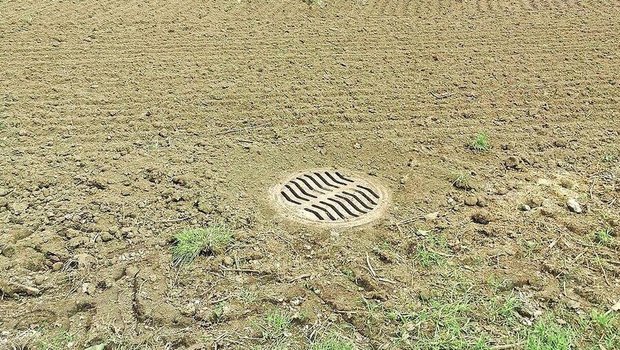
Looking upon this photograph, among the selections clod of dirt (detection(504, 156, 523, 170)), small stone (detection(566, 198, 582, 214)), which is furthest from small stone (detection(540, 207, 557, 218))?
clod of dirt (detection(504, 156, 523, 170))

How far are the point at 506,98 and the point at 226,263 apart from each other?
311cm

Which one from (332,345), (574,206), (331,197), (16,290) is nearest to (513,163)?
(574,206)

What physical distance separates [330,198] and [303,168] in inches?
17.4

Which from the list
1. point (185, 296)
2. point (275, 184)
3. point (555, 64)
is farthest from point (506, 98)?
point (185, 296)

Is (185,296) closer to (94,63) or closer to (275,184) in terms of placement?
(275,184)

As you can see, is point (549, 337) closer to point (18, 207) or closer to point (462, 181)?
point (462, 181)

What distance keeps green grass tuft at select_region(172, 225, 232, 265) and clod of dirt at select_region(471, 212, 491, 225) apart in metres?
1.56

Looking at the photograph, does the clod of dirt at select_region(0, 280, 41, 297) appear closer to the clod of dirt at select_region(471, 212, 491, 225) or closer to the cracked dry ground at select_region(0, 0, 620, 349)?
the cracked dry ground at select_region(0, 0, 620, 349)

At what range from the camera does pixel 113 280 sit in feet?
10.1

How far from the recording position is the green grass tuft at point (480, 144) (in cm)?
431

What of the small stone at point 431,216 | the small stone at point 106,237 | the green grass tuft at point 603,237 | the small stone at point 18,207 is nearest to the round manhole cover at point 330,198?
the small stone at point 431,216

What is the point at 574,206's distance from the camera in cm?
364

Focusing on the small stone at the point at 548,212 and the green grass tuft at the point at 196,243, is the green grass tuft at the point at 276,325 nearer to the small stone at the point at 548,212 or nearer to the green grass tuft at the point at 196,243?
the green grass tuft at the point at 196,243

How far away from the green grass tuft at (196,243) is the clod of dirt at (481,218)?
5.11ft
